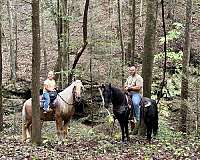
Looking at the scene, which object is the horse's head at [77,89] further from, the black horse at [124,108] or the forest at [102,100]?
the black horse at [124,108]

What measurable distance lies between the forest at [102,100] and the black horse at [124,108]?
32mm

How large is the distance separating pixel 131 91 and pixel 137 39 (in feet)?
65.6

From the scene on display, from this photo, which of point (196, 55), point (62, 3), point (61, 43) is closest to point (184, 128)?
point (61, 43)

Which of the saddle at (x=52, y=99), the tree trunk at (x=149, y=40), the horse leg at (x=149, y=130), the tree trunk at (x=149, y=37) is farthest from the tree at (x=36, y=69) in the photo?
the tree trunk at (x=149, y=37)

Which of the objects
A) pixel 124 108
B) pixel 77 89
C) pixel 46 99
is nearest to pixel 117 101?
pixel 124 108

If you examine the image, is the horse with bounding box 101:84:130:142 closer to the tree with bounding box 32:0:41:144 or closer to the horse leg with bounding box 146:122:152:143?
the horse leg with bounding box 146:122:152:143

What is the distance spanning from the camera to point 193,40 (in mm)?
32438

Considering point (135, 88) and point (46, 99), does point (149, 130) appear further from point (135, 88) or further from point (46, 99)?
point (46, 99)

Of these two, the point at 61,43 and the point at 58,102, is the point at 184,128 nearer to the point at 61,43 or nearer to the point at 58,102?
the point at 58,102

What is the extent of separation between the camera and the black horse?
13.0 m

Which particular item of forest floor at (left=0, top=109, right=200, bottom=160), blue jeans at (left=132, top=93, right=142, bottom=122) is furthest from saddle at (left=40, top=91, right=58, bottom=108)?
blue jeans at (left=132, top=93, right=142, bottom=122)

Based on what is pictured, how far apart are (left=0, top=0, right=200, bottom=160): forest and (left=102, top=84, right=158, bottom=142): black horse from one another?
32 millimetres

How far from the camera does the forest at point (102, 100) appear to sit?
11.5 m

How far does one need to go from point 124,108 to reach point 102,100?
149 inches
